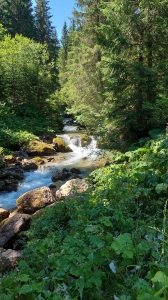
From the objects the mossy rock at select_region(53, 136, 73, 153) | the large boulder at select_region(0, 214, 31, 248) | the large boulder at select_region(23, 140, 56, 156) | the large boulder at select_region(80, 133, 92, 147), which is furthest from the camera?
the large boulder at select_region(80, 133, 92, 147)

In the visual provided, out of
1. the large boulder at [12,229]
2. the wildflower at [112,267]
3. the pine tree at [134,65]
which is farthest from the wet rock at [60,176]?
the wildflower at [112,267]

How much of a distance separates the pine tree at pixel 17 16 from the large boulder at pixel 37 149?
84.7 feet

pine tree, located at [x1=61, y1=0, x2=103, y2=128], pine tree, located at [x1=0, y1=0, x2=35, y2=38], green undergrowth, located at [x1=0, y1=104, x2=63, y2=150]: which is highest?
pine tree, located at [x1=0, y1=0, x2=35, y2=38]

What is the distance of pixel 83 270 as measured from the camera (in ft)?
6.11

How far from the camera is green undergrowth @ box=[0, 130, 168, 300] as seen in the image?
1.78 metres

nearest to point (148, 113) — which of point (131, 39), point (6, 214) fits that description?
point (131, 39)

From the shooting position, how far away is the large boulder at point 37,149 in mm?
11634

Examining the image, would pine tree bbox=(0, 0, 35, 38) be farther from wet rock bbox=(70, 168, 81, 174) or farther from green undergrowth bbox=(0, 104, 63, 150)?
wet rock bbox=(70, 168, 81, 174)

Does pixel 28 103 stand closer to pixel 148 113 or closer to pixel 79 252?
pixel 148 113

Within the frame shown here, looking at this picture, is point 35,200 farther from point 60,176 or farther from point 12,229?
point 60,176

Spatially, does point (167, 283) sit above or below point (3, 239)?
above

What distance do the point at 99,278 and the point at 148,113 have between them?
5.98m

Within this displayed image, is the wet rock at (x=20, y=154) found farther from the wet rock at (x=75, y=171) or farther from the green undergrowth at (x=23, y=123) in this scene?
the wet rock at (x=75, y=171)

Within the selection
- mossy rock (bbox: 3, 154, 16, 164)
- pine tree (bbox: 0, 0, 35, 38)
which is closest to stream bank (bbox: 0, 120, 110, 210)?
mossy rock (bbox: 3, 154, 16, 164)
